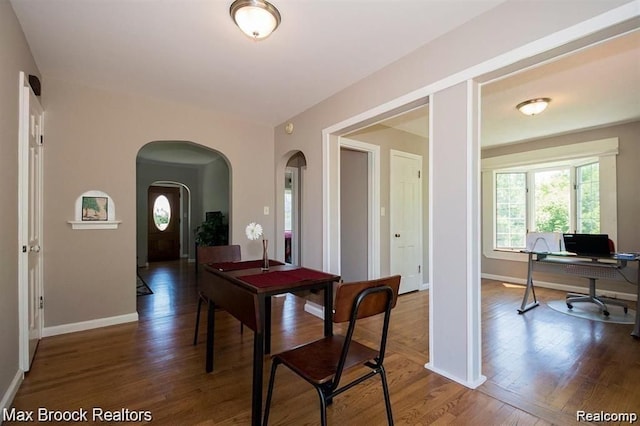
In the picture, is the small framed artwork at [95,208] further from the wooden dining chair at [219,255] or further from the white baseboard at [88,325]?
the wooden dining chair at [219,255]

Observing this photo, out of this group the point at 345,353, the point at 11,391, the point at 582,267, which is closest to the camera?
the point at 345,353

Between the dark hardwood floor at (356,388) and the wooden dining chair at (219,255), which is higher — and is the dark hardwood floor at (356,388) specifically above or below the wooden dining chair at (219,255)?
below

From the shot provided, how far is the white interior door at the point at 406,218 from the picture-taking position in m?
4.40

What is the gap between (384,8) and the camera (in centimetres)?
191

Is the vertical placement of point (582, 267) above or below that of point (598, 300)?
above

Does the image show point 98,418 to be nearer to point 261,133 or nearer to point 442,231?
point 442,231

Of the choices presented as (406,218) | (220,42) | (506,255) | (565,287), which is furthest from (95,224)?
(565,287)

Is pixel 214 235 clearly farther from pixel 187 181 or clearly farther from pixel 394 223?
pixel 394 223

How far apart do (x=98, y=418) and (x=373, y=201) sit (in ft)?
11.3

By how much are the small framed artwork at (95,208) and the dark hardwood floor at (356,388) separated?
3.67ft

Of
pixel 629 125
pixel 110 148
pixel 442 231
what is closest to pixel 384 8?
pixel 442 231

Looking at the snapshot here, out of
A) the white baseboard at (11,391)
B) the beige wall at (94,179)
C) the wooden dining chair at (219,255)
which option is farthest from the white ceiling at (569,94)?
the white baseboard at (11,391)

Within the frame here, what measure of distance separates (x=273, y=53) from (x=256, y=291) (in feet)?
6.17

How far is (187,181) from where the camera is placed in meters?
7.83
